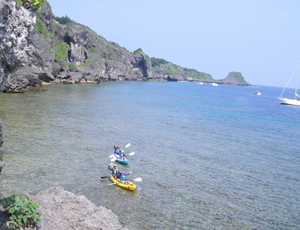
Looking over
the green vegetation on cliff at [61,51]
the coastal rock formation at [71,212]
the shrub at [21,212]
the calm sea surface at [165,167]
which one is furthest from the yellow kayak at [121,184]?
the green vegetation on cliff at [61,51]

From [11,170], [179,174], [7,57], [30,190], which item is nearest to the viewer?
[7,57]

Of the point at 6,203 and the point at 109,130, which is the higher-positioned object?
the point at 6,203

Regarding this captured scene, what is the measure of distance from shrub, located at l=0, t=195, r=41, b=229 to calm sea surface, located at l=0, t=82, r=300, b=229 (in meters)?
6.42

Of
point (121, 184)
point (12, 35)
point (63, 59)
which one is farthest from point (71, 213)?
point (63, 59)

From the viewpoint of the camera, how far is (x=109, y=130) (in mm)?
30766

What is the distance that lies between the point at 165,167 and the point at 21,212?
14.9m

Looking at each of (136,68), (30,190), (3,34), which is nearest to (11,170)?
(30,190)

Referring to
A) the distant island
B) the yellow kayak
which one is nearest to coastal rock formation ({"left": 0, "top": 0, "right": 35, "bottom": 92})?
the yellow kayak

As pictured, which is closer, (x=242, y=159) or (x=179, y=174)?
(x=179, y=174)

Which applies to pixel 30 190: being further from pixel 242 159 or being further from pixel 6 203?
pixel 242 159

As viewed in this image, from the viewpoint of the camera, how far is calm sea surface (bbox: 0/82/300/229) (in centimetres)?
1493

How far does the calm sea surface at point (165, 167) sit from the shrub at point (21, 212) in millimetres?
6424

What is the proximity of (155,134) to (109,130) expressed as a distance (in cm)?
552

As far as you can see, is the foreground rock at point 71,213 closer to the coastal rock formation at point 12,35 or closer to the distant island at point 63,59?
the coastal rock formation at point 12,35
